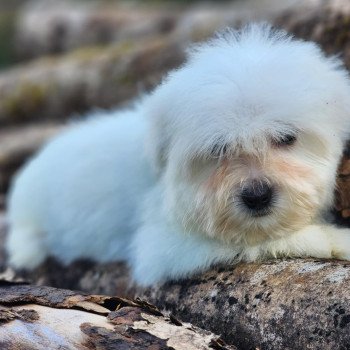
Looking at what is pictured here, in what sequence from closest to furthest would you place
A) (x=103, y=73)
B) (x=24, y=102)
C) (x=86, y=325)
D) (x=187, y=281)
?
(x=86, y=325)
(x=187, y=281)
(x=103, y=73)
(x=24, y=102)

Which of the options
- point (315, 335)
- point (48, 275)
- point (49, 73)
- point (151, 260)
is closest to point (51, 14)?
point (49, 73)

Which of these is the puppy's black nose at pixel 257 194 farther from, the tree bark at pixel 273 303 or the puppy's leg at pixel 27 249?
the puppy's leg at pixel 27 249

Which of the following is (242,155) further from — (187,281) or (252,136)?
(187,281)

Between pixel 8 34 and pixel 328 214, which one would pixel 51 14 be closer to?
pixel 8 34

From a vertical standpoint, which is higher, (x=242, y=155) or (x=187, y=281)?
(x=242, y=155)

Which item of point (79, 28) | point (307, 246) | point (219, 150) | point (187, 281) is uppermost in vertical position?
point (79, 28)

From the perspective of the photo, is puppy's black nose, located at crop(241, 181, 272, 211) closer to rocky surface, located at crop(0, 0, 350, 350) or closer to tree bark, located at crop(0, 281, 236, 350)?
rocky surface, located at crop(0, 0, 350, 350)

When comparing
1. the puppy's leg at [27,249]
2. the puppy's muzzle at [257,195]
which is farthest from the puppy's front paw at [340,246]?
the puppy's leg at [27,249]

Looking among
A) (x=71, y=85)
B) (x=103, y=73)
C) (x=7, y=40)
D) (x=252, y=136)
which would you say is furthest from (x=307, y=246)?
(x=7, y=40)
